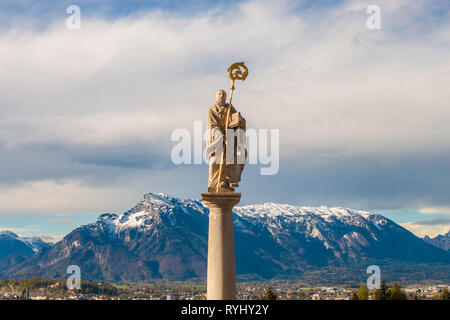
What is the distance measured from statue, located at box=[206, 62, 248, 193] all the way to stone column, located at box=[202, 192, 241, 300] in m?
0.65

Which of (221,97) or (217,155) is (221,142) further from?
(221,97)

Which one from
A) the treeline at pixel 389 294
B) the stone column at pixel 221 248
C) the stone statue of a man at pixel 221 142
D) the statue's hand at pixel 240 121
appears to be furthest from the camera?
the treeline at pixel 389 294

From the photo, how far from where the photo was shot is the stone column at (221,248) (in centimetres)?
2278

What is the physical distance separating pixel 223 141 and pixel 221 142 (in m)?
0.10

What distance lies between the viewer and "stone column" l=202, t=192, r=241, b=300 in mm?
22781

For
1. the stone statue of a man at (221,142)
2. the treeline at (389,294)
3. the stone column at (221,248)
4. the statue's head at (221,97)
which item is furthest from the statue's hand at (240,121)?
the treeline at (389,294)

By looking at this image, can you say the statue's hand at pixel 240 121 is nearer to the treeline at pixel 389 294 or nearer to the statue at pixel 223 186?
the statue at pixel 223 186
